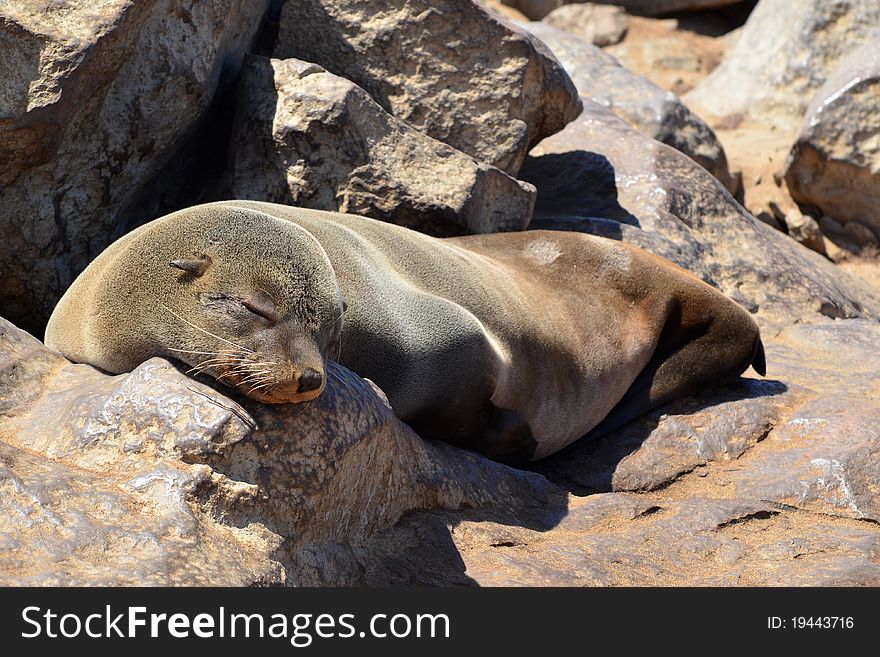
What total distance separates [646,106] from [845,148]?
184cm

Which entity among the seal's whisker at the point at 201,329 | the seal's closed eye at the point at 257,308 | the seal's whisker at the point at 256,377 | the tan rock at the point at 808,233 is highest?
the seal's closed eye at the point at 257,308

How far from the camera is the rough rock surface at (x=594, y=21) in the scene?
16.0 meters

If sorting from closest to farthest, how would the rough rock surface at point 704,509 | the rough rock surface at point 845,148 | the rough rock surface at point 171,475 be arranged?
the rough rock surface at point 171,475 → the rough rock surface at point 704,509 → the rough rock surface at point 845,148

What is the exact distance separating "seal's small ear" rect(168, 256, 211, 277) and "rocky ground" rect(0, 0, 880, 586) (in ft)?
1.00

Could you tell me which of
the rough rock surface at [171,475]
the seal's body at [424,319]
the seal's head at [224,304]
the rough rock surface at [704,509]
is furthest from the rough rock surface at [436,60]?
the rough rock surface at [171,475]

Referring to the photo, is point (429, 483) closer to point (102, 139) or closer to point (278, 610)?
point (278, 610)

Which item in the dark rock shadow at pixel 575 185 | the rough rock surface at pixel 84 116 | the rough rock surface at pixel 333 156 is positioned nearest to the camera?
the rough rock surface at pixel 84 116

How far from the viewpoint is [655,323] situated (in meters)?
5.85

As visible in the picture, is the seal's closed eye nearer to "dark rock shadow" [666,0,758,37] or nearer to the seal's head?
the seal's head

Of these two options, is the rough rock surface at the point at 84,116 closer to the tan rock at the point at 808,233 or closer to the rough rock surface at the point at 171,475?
the rough rock surface at the point at 171,475

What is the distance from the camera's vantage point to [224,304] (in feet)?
11.4

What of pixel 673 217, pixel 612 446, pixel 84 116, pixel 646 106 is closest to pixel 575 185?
pixel 673 217

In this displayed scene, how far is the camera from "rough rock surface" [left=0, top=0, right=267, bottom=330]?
14.9 feet

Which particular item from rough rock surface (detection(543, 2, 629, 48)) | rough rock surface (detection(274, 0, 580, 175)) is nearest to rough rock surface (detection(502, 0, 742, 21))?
rough rock surface (detection(543, 2, 629, 48))
